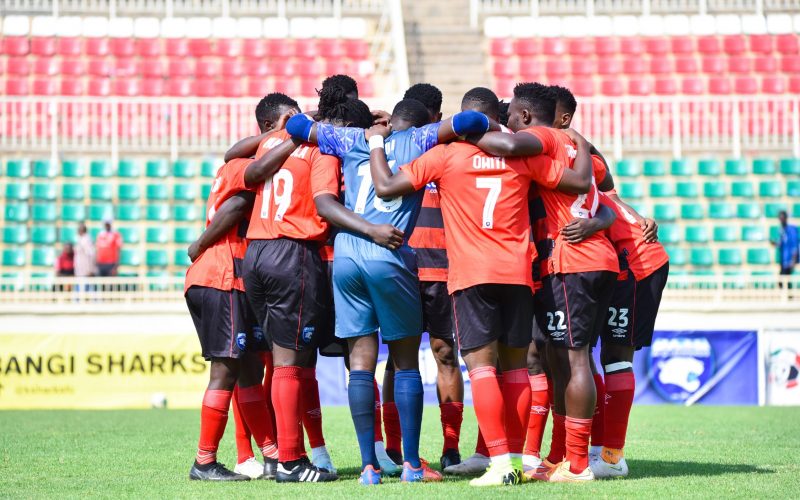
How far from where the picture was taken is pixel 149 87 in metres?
24.5

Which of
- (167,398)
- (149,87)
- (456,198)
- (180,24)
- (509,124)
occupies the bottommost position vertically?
(167,398)

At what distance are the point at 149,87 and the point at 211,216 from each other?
17521 mm

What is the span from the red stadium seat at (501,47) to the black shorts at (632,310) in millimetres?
18462

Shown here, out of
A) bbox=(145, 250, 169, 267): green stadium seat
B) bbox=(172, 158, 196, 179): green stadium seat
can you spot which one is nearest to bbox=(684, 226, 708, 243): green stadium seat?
bbox=(172, 158, 196, 179): green stadium seat

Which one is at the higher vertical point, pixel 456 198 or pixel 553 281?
pixel 456 198

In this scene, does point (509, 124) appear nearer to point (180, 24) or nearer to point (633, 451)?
point (633, 451)

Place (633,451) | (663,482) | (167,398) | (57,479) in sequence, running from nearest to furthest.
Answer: (663,482)
(57,479)
(633,451)
(167,398)

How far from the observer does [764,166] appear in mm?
21641

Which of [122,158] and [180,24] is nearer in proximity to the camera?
[122,158]

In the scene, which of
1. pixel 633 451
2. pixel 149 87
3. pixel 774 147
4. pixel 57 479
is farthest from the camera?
pixel 149 87

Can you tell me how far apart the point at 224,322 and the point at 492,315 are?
5.78ft

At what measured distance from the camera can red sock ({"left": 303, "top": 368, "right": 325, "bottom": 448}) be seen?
7648 mm

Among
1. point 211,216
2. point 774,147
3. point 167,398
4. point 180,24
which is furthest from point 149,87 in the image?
point 211,216

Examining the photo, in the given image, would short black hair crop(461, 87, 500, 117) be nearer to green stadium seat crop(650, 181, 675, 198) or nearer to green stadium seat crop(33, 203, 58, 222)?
green stadium seat crop(650, 181, 675, 198)
